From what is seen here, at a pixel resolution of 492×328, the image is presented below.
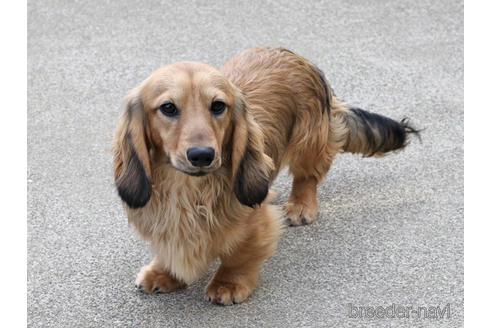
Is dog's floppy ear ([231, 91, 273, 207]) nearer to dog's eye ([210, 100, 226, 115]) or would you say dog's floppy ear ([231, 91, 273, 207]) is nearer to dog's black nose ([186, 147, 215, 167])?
dog's eye ([210, 100, 226, 115])

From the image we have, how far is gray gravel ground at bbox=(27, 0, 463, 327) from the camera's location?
3.82 m

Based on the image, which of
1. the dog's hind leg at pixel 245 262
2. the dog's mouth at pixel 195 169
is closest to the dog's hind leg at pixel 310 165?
the dog's hind leg at pixel 245 262

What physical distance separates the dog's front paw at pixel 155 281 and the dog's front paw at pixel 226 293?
0.21 m

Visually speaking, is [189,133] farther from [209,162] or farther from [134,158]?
[134,158]

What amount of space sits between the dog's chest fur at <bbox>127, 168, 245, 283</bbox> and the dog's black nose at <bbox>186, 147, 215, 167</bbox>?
Result: 33cm

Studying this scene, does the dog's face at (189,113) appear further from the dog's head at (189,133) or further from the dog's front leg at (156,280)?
the dog's front leg at (156,280)

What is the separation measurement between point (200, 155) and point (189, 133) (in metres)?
0.12

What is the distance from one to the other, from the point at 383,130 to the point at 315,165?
544mm

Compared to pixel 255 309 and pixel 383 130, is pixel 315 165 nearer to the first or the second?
pixel 383 130

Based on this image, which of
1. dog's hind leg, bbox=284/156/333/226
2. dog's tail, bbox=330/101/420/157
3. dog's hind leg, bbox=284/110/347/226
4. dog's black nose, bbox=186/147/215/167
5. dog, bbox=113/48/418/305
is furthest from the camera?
dog's tail, bbox=330/101/420/157

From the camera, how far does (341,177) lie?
4.99 meters

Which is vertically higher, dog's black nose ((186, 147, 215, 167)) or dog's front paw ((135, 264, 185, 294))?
dog's black nose ((186, 147, 215, 167))

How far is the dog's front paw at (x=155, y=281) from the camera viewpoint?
3.87 metres

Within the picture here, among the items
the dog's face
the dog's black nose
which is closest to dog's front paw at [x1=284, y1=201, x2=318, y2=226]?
the dog's face
